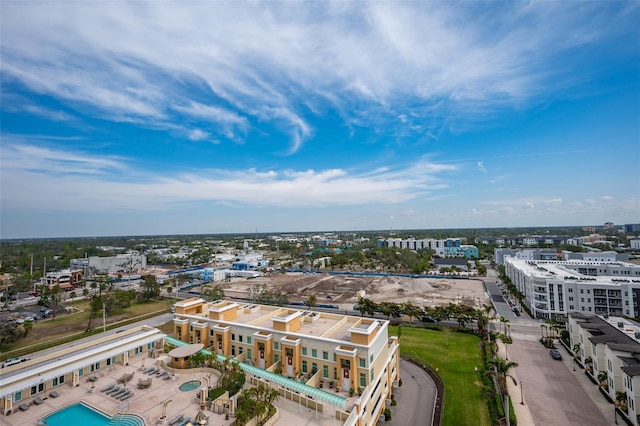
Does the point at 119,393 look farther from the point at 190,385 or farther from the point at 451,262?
the point at 451,262

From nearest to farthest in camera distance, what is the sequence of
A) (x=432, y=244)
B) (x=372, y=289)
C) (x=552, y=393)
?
1. (x=552, y=393)
2. (x=372, y=289)
3. (x=432, y=244)

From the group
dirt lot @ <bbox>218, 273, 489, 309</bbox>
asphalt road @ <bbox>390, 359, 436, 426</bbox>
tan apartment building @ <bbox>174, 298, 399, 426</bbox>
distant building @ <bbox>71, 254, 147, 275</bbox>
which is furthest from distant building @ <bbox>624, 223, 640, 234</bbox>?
distant building @ <bbox>71, 254, 147, 275</bbox>

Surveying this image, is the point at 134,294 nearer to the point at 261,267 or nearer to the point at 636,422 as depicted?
the point at 261,267

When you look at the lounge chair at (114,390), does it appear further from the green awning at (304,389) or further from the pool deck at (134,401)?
the green awning at (304,389)

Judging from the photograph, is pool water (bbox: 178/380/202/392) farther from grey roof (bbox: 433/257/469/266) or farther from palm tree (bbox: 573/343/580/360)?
grey roof (bbox: 433/257/469/266)

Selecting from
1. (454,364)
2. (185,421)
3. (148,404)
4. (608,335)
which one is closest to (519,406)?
(454,364)

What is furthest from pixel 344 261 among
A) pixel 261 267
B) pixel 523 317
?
pixel 523 317

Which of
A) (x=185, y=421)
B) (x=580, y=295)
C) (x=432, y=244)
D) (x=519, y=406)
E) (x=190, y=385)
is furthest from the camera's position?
(x=432, y=244)
